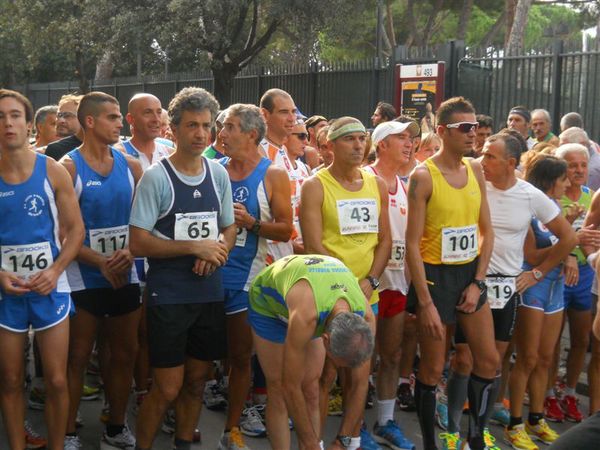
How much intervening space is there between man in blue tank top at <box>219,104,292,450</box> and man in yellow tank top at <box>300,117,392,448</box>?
0.73ft

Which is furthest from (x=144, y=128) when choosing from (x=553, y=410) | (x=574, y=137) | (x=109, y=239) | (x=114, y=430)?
(x=574, y=137)

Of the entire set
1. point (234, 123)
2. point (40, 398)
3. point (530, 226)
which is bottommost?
point (40, 398)

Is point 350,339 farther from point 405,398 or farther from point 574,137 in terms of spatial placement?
point 574,137

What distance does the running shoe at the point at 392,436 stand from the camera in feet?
19.1

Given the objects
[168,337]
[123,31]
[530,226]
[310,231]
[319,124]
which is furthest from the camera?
[123,31]

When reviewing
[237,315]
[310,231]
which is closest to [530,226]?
[310,231]

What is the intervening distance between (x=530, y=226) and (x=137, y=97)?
116 inches

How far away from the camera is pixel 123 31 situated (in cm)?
2169

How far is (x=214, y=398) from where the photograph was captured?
665 cm

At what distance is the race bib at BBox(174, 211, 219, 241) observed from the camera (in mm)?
5012

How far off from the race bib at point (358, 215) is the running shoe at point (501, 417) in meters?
1.88

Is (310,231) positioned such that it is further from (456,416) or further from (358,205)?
(456,416)

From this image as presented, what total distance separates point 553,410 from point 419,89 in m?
8.70

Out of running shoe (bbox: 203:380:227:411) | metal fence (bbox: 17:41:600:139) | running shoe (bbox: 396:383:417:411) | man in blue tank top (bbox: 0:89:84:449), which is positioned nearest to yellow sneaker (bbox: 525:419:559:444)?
running shoe (bbox: 396:383:417:411)
